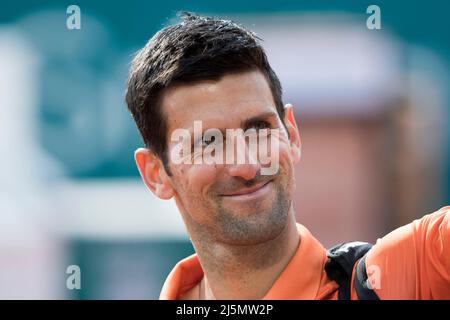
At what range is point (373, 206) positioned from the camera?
4.53m

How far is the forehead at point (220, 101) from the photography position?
1.77 metres

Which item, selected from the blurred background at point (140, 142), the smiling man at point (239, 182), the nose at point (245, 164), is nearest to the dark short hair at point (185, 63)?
the smiling man at point (239, 182)

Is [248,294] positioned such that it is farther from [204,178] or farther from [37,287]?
[37,287]

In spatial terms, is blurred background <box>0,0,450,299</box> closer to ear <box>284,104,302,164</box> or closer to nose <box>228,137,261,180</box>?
ear <box>284,104,302,164</box>

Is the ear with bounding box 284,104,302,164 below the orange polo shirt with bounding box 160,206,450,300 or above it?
above

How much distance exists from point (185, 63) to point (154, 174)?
0.34 m

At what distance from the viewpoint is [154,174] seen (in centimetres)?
202

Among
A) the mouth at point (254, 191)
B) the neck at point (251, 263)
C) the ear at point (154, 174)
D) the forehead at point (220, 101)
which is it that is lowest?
the neck at point (251, 263)

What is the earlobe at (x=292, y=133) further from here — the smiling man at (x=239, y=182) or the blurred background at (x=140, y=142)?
the blurred background at (x=140, y=142)

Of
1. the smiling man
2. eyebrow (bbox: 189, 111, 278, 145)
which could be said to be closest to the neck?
the smiling man

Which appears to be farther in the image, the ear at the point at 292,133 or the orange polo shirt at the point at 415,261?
the ear at the point at 292,133

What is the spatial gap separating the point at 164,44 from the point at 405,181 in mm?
2927

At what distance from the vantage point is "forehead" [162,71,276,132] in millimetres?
1767

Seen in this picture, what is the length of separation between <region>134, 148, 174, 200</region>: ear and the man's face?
0.10m
